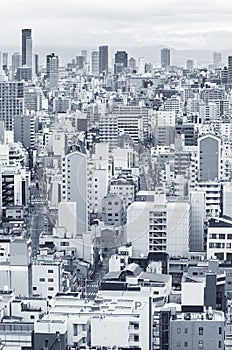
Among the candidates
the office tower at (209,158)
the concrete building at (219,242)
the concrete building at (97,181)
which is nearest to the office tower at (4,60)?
the office tower at (209,158)

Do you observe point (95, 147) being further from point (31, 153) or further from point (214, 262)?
point (214, 262)

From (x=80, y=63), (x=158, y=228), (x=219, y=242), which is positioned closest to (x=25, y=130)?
(x=80, y=63)

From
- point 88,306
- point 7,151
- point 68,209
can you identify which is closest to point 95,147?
point 7,151

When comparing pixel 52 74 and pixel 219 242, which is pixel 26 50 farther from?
pixel 219 242

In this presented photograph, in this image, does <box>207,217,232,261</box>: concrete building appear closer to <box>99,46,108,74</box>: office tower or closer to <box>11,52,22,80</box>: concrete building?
<box>99,46,108,74</box>: office tower

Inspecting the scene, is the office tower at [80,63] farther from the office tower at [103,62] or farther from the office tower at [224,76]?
the office tower at [224,76]

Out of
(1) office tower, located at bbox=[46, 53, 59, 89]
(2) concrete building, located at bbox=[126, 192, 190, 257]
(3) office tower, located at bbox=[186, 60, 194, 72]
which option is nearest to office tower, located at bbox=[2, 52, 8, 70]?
(1) office tower, located at bbox=[46, 53, 59, 89]
